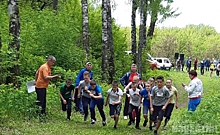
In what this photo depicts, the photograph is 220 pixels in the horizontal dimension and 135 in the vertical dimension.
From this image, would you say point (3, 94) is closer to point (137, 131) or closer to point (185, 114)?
point (137, 131)

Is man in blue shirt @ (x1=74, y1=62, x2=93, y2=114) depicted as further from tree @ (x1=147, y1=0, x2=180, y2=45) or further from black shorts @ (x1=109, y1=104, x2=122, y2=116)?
tree @ (x1=147, y1=0, x2=180, y2=45)

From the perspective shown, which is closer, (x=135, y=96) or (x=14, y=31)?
(x=135, y=96)

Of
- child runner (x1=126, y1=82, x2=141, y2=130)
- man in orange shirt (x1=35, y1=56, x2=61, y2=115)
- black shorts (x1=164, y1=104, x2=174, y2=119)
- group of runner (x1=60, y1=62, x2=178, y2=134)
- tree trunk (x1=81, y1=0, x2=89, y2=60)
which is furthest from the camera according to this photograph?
tree trunk (x1=81, y1=0, x2=89, y2=60)

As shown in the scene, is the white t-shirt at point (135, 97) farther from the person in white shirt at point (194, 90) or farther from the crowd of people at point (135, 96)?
the person in white shirt at point (194, 90)

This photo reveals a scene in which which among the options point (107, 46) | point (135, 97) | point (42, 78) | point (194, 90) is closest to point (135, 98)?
point (135, 97)

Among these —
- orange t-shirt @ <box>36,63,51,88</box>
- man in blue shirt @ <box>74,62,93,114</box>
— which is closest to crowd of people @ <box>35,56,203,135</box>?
orange t-shirt @ <box>36,63,51,88</box>

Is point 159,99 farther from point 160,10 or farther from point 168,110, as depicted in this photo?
point 160,10

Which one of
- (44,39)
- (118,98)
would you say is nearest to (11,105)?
(118,98)

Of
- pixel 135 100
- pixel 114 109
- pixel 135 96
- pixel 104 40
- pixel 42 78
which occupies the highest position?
pixel 104 40

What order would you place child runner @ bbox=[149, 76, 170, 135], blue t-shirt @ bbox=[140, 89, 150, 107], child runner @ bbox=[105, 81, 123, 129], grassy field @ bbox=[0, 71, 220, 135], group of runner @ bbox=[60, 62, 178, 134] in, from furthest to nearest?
blue t-shirt @ bbox=[140, 89, 150, 107], child runner @ bbox=[105, 81, 123, 129], group of runner @ bbox=[60, 62, 178, 134], child runner @ bbox=[149, 76, 170, 135], grassy field @ bbox=[0, 71, 220, 135]

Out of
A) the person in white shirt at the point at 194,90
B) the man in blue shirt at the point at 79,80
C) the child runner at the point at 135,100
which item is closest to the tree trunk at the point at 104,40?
the man in blue shirt at the point at 79,80

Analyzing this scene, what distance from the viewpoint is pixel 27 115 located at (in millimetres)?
11742

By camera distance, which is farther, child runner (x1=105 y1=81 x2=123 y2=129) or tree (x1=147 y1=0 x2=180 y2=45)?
tree (x1=147 y1=0 x2=180 y2=45)

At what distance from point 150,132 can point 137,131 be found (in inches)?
14.9
